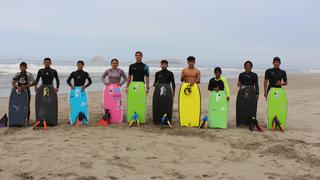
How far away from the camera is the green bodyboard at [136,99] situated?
23.5ft

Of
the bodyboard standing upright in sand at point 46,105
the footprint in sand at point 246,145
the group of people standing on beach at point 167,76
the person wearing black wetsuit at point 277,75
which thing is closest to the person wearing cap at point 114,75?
the group of people standing on beach at point 167,76

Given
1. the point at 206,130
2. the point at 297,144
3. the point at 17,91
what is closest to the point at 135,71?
the point at 206,130

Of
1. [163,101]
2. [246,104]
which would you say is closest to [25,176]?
[163,101]

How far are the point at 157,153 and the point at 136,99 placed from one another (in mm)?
2468

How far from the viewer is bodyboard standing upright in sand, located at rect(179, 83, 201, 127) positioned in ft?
22.8

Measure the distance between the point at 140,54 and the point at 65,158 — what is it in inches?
124

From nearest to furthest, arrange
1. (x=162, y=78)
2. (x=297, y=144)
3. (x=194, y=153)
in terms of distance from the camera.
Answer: (x=194, y=153)
(x=297, y=144)
(x=162, y=78)

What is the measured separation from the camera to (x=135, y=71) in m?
7.11

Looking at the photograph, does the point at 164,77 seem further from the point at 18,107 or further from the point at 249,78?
the point at 18,107

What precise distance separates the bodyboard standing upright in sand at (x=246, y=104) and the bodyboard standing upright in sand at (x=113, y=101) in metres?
2.50

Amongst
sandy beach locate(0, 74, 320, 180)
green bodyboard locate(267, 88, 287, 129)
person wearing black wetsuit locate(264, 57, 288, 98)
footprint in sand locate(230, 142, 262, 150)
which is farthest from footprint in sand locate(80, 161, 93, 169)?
person wearing black wetsuit locate(264, 57, 288, 98)

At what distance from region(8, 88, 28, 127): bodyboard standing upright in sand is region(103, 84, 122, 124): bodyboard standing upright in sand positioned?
1583mm

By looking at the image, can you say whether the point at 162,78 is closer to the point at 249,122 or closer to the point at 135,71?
the point at 135,71

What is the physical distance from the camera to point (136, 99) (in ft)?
23.5
